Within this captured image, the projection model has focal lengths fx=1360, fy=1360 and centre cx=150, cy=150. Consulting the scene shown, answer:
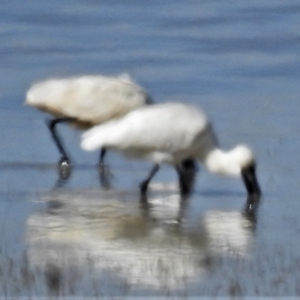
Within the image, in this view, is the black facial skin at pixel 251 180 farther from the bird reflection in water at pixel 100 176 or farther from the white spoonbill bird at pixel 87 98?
the white spoonbill bird at pixel 87 98

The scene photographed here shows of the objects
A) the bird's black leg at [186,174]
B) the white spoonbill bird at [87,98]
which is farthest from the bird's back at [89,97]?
the bird's black leg at [186,174]

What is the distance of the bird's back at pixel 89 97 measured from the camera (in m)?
13.4

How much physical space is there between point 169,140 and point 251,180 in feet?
2.57

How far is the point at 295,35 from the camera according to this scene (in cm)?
2277

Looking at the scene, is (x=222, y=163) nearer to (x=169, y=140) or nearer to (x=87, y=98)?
(x=169, y=140)

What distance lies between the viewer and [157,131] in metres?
11.6

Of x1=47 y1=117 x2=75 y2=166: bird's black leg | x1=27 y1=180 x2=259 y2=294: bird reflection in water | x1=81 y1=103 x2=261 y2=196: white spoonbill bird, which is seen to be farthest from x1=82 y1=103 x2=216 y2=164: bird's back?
x1=47 y1=117 x2=75 y2=166: bird's black leg

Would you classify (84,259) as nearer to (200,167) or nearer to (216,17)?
(200,167)

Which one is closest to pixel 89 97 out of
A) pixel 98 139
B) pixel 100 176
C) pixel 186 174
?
pixel 100 176

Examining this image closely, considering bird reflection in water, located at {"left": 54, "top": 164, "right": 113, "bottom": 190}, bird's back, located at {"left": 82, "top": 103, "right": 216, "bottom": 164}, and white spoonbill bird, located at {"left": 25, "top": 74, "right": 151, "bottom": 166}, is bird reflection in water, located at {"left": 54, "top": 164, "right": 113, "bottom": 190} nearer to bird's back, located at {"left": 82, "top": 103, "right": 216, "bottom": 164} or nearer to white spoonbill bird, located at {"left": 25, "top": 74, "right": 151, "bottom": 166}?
white spoonbill bird, located at {"left": 25, "top": 74, "right": 151, "bottom": 166}

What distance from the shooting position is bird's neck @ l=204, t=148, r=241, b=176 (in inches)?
468

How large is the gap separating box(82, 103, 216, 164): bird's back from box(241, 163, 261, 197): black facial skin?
1.64 feet

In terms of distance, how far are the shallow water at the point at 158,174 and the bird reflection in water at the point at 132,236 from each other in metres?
0.01

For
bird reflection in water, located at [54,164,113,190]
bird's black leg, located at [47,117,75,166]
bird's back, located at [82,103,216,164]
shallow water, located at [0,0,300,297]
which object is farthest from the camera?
bird's black leg, located at [47,117,75,166]
